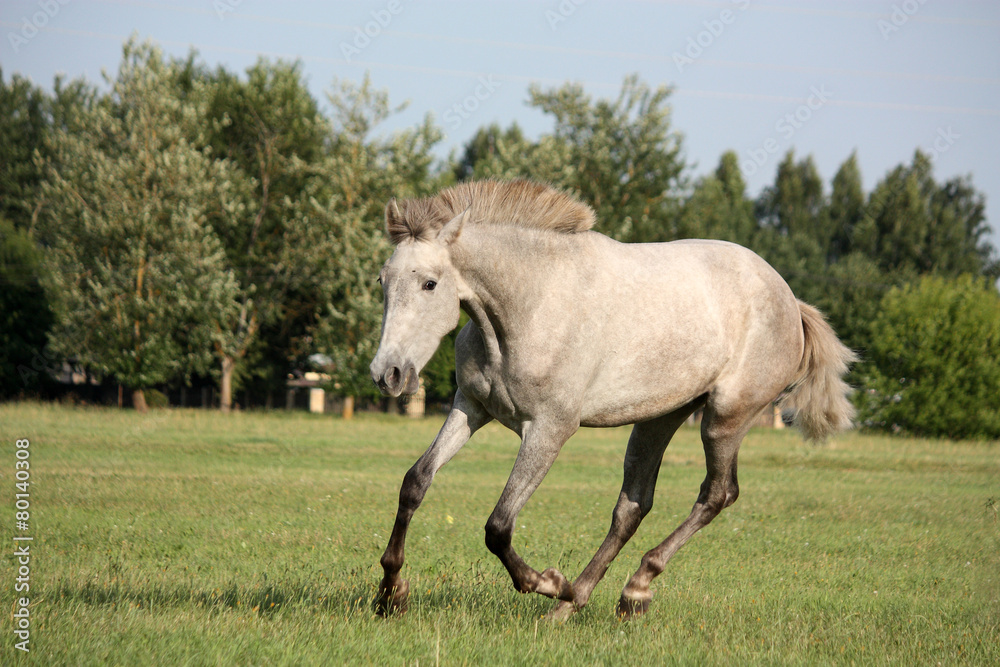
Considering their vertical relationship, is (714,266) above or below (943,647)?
above

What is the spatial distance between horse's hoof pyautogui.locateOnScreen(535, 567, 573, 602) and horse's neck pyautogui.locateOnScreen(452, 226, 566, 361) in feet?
4.18

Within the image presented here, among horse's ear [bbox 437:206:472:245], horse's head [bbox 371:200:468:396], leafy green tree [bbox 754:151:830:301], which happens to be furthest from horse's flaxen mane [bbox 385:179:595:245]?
leafy green tree [bbox 754:151:830:301]

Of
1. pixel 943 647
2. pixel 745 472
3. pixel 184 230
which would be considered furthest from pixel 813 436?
pixel 184 230

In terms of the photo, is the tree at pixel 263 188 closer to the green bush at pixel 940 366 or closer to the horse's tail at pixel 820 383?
the green bush at pixel 940 366

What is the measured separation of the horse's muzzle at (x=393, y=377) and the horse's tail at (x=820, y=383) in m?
3.37

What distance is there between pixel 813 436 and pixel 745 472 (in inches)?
539

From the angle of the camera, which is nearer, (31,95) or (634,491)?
(634,491)

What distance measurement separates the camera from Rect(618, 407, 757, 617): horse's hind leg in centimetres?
599

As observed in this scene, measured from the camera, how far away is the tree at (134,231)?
33625 millimetres

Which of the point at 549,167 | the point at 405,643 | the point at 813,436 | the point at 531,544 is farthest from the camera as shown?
the point at 549,167

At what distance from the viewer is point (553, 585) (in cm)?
527

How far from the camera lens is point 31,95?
49.7 metres

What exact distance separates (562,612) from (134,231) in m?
31.7

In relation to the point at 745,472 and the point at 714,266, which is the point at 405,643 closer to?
the point at 714,266
